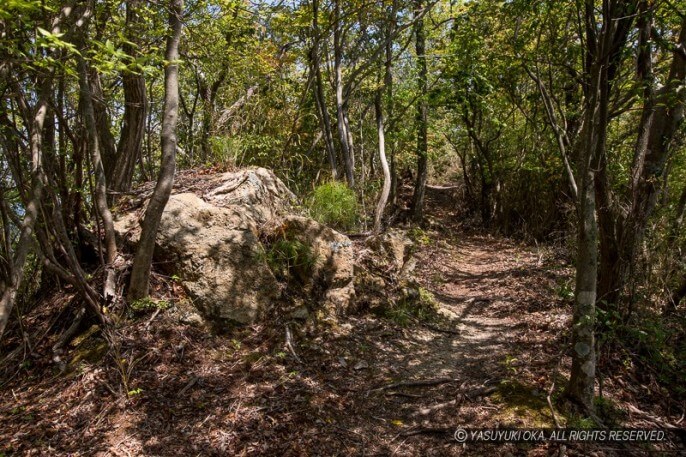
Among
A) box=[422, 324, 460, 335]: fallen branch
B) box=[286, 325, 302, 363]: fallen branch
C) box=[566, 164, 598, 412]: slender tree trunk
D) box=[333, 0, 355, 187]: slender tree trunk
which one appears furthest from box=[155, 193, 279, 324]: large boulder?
box=[333, 0, 355, 187]: slender tree trunk

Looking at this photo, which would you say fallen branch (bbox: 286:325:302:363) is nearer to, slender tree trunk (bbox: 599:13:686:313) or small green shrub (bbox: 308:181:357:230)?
small green shrub (bbox: 308:181:357:230)

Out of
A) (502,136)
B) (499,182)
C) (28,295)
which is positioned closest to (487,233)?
(499,182)

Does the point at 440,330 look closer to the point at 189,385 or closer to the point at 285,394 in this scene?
the point at 285,394

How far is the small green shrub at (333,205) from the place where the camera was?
7.10 m

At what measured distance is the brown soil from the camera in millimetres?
3369

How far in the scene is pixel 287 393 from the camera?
392 cm

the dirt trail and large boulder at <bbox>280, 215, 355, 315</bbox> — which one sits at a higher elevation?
large boulder at <bbox>280, 215, 355, 315</bbox>

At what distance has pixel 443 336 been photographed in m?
5.67

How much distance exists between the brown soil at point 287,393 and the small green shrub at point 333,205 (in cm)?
212

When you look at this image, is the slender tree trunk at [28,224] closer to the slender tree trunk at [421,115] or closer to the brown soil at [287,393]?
the brown soil at [287,393]

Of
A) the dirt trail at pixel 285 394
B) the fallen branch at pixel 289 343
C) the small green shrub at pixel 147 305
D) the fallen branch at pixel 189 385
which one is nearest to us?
the dirt trail at pixel 285 394

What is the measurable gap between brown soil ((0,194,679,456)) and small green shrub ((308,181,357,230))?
212 cm

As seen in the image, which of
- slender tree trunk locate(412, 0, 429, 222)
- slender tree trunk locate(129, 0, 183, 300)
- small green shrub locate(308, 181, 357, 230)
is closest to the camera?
slender tree trunk locate(129, 0, 183, 300)

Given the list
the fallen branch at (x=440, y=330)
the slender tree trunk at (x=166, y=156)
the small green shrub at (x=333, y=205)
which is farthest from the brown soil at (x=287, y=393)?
the small green shrub at (x=333, y=205)
